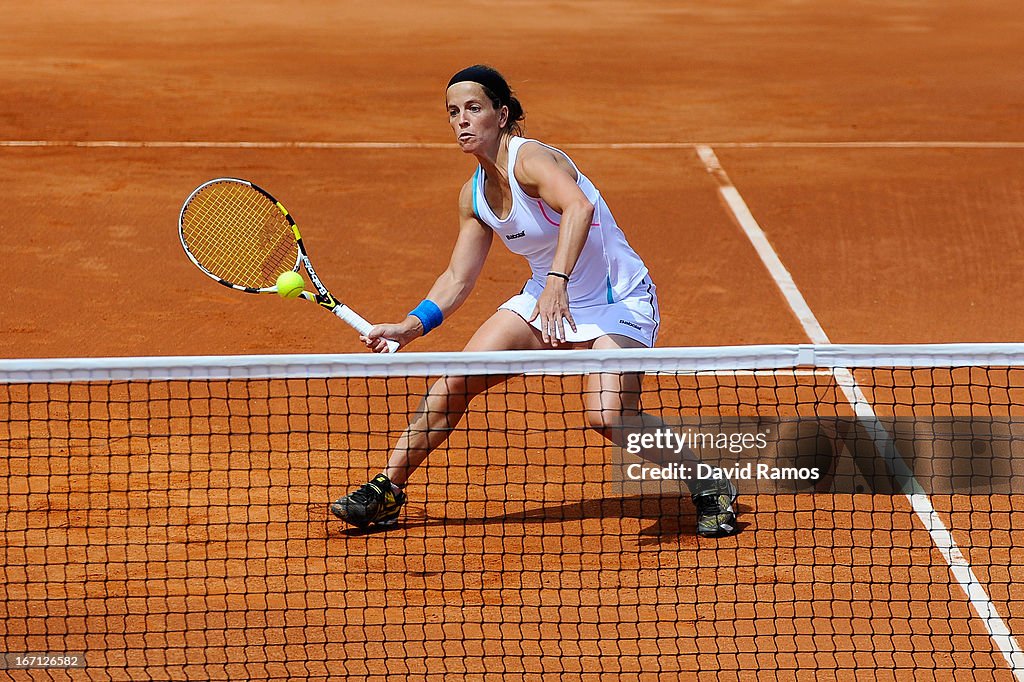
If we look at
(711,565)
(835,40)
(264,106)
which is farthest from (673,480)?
(835,40)

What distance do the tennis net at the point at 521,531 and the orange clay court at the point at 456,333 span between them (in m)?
0.02

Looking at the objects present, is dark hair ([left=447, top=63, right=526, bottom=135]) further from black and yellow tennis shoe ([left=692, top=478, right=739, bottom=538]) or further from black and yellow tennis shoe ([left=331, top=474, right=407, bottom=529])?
black and yellow tennis shoe ([left=692, top=478, right=739, bottom=538])

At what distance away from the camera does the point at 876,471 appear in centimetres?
643

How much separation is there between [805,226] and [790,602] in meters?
5.71

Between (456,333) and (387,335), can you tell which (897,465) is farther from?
(456,333)

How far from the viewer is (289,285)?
586cm

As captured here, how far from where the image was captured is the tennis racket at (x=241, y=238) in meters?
6.30

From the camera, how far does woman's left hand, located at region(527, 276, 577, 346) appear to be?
16.8ft

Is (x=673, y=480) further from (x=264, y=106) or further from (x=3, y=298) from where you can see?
(x=264, y=106)

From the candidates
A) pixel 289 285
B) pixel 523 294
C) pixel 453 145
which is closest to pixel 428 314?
pixel 523 294

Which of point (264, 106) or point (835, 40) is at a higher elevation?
point (835, 40)

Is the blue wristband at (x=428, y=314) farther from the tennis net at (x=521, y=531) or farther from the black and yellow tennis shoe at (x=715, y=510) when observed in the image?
the black and yellow tennis shoe at (x=715, y=510)

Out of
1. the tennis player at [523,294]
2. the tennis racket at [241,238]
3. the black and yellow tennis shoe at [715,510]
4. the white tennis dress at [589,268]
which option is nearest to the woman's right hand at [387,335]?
the tennis player at [523,294]

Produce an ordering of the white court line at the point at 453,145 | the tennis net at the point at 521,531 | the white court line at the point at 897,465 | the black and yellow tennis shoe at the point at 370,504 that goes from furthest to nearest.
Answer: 1. the white court line at the point at 453,145
2. the black and yellow tennis shoe at the point at 370,504
3. the white court line at the point at 897,465
4. the tennis net at the point at 521,531
